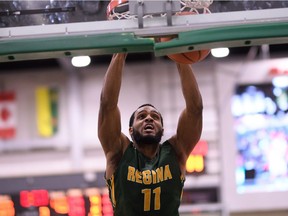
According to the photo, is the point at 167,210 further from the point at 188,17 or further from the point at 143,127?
the point at 188,17

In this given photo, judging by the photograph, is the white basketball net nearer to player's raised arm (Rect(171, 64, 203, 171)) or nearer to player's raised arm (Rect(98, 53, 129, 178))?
player's raised arm (Rect(98, 53, 129, 178))

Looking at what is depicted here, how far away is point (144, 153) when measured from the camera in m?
3.77

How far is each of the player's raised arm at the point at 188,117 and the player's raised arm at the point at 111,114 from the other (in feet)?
1.22

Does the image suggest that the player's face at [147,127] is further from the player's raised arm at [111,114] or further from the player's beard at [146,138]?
the player's raised arm at [111,114]

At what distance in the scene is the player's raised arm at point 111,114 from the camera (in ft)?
11.8

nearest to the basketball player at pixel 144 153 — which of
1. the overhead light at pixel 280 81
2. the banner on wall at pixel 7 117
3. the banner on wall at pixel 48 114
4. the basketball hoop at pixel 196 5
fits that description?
the basketball hoop at pixel 196 5

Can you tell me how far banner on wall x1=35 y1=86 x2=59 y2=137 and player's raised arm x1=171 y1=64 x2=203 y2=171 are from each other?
547 cm

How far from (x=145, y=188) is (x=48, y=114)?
5.73 m

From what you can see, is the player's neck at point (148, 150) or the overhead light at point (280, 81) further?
the overhead light at point (280, 81)

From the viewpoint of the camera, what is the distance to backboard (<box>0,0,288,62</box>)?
3.31 m

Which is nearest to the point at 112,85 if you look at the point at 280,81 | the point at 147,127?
the point at 147,127

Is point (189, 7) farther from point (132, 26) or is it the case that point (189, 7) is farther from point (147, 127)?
point (147, 127)

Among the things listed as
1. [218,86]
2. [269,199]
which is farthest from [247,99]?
[269,199]

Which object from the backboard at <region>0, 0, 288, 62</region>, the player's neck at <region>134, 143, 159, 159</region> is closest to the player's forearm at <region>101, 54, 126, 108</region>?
the backboard at <region>0, 0, 288, 62</region>
